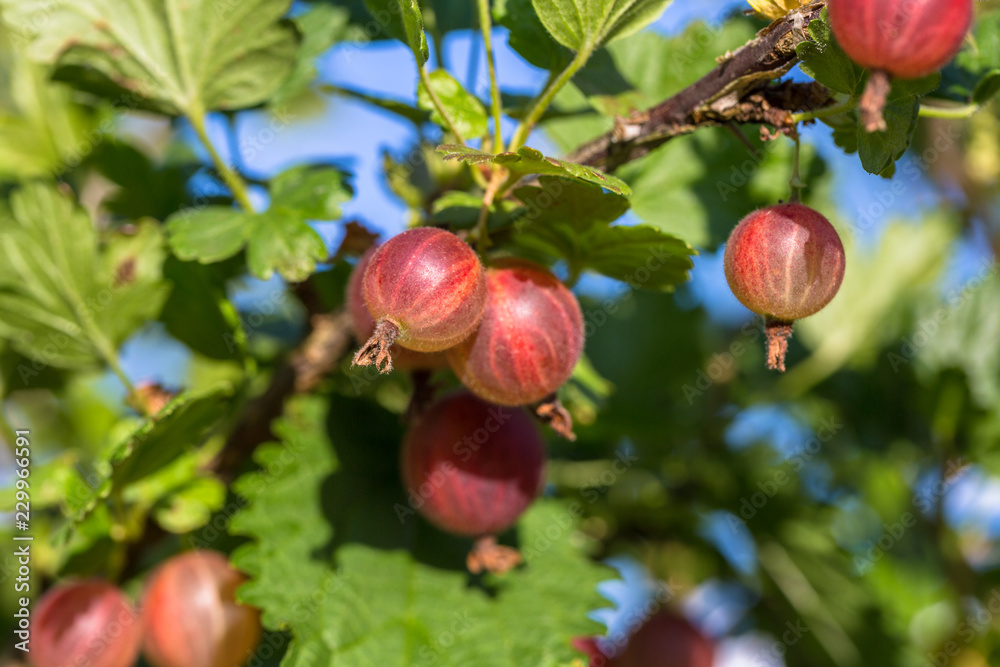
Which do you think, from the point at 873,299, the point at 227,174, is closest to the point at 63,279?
the point at 227,174

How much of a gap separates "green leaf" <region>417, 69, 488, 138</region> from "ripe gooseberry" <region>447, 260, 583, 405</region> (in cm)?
18

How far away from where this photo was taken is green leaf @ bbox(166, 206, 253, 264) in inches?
46.6

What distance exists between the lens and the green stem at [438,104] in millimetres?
981

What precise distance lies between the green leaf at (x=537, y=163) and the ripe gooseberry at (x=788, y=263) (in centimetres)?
15

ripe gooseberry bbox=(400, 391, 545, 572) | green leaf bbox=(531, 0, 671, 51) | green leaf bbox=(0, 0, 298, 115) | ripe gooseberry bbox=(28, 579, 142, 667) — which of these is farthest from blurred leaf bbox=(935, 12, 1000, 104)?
ripe gooseberry bbox=(28, 579, 142, 667)

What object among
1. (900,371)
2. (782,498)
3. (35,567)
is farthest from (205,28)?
(900,371)

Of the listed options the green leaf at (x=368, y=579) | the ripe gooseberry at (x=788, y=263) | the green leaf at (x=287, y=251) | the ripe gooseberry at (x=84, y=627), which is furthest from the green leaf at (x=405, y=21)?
the ripe gooseberry at (x=84, y=627)

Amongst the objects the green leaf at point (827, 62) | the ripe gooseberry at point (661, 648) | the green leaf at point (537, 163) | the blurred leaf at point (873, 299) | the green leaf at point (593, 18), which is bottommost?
the ripe gooseberry at point (661, 648)

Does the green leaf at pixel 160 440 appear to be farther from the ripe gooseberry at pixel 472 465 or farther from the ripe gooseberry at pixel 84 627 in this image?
the ripe gooseberry at pixel 472 465

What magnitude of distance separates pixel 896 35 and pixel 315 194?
2.70 feet

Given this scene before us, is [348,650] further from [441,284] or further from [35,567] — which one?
[35,567]

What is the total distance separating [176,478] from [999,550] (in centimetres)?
216

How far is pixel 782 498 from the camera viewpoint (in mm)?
1951

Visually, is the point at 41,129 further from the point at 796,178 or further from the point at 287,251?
the point at 796,178
